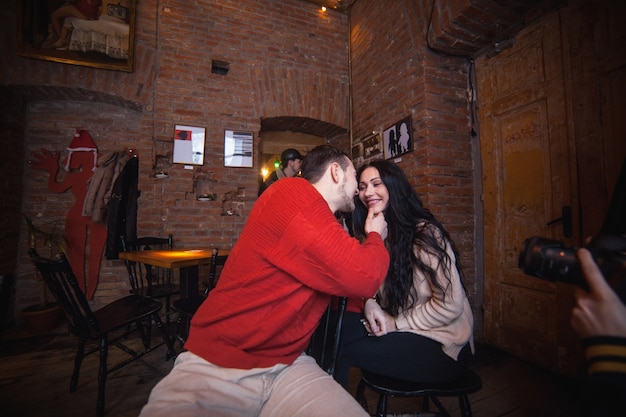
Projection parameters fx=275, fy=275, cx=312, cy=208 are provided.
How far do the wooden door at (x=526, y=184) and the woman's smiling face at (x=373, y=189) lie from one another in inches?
57.3

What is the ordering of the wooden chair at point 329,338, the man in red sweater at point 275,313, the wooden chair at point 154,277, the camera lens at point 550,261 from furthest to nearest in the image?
the wooden chair at point 154,277 < the wooden chair at point 329,338 < the man in red sweater at point 275,313 < the camera lens at point 550,261

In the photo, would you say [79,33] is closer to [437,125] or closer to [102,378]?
[102,378]

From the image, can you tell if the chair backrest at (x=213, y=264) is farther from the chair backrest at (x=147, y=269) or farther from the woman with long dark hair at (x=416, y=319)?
the woman with long dark hair at (x=416, y=319)

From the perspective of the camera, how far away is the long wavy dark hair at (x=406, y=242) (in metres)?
1.25

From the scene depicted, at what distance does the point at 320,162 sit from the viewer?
1225 mm

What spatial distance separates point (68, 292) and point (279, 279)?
172 centimetres

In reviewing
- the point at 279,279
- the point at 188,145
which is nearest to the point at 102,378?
the point at 279,279

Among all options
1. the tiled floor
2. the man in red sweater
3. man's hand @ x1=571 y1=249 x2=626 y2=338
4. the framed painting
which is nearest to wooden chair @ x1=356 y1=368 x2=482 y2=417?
the man in red sweater

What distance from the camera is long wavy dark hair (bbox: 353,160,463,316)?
1.25 metres

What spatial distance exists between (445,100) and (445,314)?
2.25 m

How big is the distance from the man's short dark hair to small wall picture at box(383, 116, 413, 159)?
1788mm

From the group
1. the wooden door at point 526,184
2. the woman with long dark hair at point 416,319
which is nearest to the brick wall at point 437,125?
the wooden door at point 526,184

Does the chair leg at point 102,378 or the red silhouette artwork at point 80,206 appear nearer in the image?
the chair leg at point 102,378

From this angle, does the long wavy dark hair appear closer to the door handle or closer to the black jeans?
the black jeans
